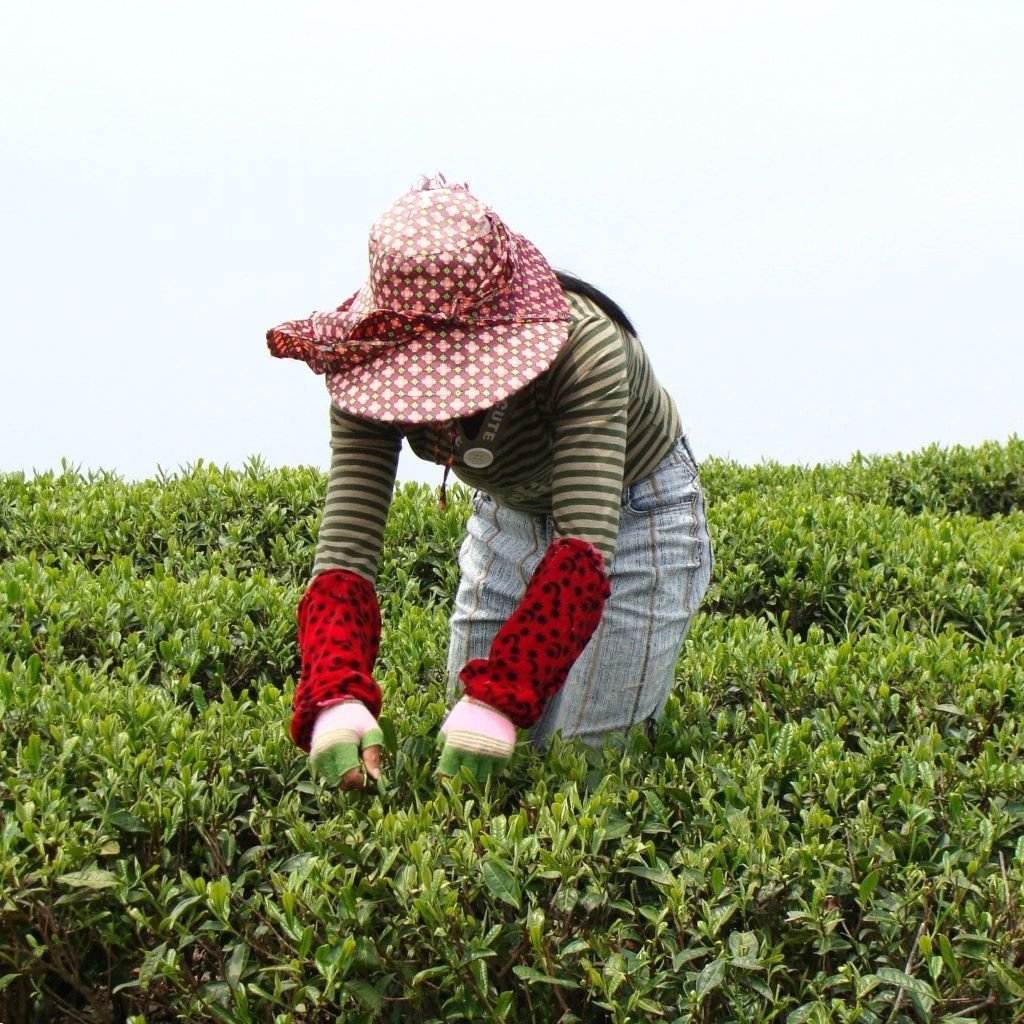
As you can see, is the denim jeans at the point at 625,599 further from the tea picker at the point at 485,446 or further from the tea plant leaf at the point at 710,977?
the tea plant leaf at the point at 710,977

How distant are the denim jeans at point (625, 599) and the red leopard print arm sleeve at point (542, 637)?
50 centimetres

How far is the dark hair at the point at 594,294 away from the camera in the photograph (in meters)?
Result: 3.36

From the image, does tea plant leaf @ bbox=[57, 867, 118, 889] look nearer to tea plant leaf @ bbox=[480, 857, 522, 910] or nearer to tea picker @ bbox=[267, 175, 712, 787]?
tea picker @ bbox=[267, 175, 712, 787]

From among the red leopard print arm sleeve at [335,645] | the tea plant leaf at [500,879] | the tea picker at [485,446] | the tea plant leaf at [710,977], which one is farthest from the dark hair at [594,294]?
the tea plant leaf at [710,977]

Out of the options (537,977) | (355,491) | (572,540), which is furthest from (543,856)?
(355,491)

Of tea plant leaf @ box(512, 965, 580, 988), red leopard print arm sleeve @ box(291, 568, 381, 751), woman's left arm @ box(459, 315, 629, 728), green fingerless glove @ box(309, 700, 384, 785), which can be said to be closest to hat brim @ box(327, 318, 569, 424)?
woman's left arm @ box(459, 315, 629, 728)

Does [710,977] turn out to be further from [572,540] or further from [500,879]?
[572,540]

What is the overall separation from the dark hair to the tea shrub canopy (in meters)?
1.00

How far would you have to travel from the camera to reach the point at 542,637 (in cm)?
295

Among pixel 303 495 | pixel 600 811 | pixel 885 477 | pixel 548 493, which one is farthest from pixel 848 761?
pixel 885 477

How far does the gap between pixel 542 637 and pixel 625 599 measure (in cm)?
65

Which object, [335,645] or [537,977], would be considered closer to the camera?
[537,977]

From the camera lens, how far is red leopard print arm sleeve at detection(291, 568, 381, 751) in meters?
3.03

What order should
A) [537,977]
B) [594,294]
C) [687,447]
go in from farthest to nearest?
[687,447] < [594,294] < [537,977]
